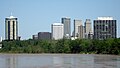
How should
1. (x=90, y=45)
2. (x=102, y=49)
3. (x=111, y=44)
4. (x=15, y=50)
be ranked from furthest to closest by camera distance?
(x=15, y=50), (x=90, y=45), (x=102, y=49), (x=111, y=44)

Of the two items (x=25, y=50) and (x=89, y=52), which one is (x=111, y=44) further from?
(x=25, y=50)

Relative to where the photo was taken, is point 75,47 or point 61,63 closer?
point 61,63

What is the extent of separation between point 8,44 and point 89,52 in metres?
48.7

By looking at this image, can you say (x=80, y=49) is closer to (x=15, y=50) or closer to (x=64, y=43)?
(x=64, y=43)

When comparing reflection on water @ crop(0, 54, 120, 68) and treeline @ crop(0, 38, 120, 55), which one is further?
treeline @ crop(0, 38, 120, 55)

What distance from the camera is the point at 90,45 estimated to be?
122125 mm

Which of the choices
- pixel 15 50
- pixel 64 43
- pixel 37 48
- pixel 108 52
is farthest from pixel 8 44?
pixel 108 52

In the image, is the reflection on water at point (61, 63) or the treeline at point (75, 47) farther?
the treeline at point (75, 47)

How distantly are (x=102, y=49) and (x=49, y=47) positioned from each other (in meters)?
28.6

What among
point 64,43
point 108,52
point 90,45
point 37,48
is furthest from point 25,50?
point 108,52

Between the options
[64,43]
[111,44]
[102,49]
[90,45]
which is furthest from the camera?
[64,43]

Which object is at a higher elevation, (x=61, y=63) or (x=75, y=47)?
(x=61, y=63)

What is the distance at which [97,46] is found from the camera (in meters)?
117

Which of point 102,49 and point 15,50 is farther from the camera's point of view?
point 15,50
